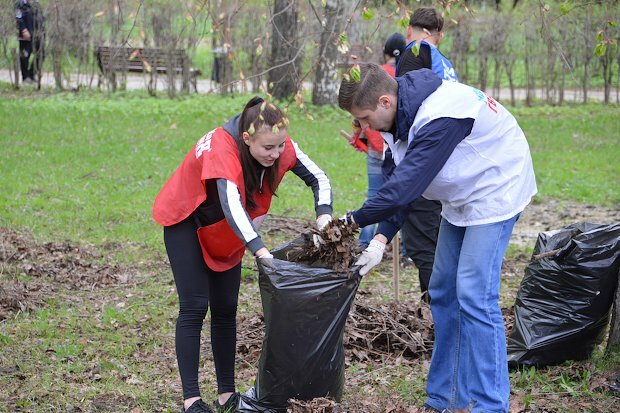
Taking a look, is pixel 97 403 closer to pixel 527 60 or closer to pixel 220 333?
pixel 220 333

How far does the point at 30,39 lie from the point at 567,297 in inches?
509

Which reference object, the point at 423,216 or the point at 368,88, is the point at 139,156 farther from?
the point at 368,88

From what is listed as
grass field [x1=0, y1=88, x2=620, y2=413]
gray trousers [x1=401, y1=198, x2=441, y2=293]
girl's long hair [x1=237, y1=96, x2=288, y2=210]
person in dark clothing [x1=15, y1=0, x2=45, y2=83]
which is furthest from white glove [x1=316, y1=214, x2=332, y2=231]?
person in dark clothing [x1=15, y1=0, x2=45, y2=83]

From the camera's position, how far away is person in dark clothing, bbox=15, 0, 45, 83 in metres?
14.2

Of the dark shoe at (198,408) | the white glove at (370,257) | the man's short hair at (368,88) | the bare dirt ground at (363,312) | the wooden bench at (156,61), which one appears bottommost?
the bare dirt ground at (363,312)

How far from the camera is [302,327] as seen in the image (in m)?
3.35

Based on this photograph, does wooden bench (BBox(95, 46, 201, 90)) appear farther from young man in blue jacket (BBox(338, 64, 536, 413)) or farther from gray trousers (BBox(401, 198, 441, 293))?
young man in blue jacket (BBox(338, 64, 536, 413))

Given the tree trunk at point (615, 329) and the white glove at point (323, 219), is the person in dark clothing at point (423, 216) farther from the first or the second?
the white glove at point (323, 219)

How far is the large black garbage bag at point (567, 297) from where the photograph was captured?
402 centimetres

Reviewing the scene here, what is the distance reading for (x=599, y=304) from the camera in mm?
4074

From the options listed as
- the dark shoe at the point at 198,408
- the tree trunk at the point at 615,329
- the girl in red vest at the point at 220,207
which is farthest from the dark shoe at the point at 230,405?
the tree trunk at the point at 615,329

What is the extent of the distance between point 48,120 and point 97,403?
969 cm

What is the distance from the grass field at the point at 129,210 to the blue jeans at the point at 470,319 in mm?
421

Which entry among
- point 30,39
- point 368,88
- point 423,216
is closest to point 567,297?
point 423,216
